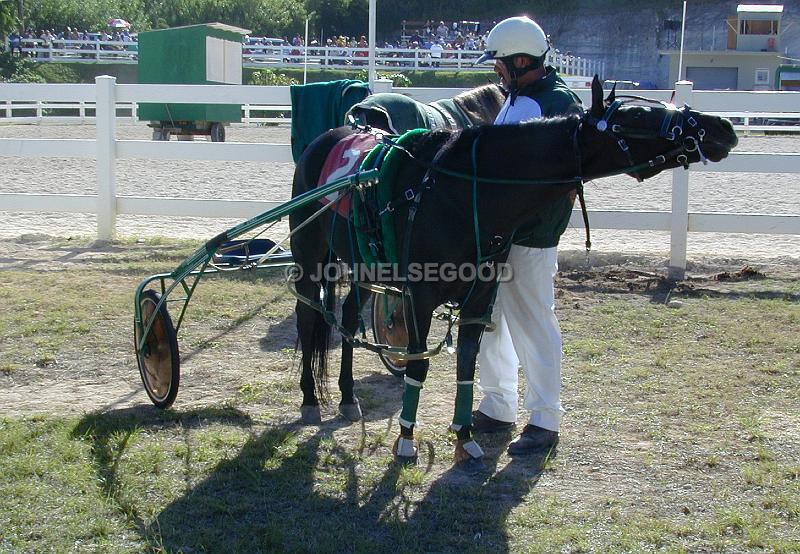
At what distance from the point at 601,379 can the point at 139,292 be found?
2682mm

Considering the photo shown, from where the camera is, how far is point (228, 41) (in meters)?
26.2

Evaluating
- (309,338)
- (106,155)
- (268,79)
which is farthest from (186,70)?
(309,338)

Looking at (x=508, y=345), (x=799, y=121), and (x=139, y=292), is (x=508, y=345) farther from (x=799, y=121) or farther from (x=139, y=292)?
(x=799, y=121)

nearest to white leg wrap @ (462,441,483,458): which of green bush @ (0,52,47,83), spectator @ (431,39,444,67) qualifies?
spectator @ (431,39,444,67)

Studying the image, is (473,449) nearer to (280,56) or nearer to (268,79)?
(268,79)

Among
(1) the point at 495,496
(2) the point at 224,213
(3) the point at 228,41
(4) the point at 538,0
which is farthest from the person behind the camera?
(4) the point at 538,0

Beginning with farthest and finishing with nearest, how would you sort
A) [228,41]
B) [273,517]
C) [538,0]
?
[538,0] → [228,41] → [273,517]

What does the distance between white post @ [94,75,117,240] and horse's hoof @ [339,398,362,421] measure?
5.62m

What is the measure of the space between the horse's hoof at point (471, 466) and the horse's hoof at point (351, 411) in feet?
2.93

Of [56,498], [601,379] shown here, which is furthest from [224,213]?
[56,498]

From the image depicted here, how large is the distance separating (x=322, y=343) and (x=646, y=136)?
7.46ft

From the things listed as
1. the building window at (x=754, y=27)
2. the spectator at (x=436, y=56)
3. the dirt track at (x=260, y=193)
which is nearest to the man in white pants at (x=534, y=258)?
the dirt track at (x=260, y=193)

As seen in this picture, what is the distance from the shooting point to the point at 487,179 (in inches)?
160

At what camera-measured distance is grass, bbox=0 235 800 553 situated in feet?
12.0
